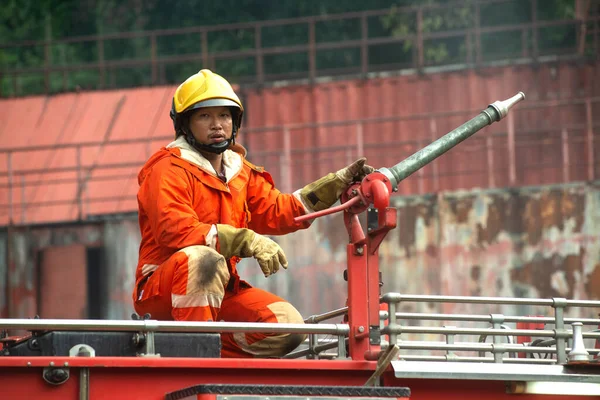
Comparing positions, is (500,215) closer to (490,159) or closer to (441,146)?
(490,159)

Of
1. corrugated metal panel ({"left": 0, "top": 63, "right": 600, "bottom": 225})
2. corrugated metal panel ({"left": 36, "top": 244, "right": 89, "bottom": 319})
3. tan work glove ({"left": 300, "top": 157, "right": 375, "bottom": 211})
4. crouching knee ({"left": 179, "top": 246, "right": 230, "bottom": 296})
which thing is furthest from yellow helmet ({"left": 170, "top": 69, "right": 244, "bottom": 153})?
corrugated metal panel ({"left": 0, "top": 63, "right": 600, "bottom": 225})

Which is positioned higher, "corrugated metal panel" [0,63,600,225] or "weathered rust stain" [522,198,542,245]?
"corrugated metal panel" [0,63,600,225]

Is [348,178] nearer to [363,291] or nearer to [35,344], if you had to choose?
[363,291]

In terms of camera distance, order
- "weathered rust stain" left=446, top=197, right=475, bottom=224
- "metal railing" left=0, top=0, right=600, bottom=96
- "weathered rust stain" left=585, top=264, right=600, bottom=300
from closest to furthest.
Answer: "weathered rust stain" left=585, top=264, right=600, bottom=300, "weathered rust stain" left=446, top=197, right=475, bottom=224, "metal railing" left=0, top=0, right=600, bottom=96

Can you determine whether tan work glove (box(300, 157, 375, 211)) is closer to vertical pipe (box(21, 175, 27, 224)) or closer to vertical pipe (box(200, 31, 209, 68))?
vertical pipe (box(21, 175, 27, 224))

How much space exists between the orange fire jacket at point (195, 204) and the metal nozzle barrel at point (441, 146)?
2.90 feet

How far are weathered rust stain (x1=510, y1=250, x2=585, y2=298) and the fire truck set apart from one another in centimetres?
973

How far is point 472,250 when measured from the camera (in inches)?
689

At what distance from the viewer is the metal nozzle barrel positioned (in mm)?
7414

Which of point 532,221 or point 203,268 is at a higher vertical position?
point 532,221

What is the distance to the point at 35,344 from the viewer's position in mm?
6816

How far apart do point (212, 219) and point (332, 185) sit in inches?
30.5

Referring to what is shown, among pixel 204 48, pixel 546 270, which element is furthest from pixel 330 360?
pixel 204 48

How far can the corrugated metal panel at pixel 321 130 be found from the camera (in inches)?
853
